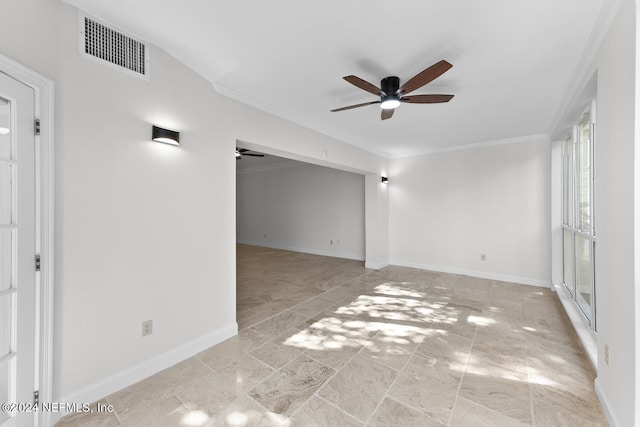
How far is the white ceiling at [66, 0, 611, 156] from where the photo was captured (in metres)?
1.72

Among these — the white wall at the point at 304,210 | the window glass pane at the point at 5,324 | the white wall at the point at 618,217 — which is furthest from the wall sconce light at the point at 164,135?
the white wall at the point at 304,210

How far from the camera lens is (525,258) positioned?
15.3ft

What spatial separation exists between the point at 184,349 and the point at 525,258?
5.41 metres

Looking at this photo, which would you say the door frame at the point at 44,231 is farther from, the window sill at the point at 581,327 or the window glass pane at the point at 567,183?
the window glass pane at the point at 567,183

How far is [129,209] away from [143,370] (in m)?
1.30

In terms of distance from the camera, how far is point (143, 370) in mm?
2109

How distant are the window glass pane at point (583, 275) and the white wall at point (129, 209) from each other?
13.4 ft

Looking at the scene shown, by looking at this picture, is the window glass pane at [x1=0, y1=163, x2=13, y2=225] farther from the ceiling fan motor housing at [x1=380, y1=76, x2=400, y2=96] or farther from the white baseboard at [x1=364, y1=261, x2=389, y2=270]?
the white baseboard at [x1=364, y1=261, x2=389, y2=270]

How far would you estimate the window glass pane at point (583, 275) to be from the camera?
3.07 m

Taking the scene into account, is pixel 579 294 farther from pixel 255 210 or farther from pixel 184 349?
pixel 255 210

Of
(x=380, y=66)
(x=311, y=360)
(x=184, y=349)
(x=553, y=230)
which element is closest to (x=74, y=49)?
(x=380, y=66)

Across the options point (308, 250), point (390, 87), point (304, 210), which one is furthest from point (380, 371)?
point (304, 210)

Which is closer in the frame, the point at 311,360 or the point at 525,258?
the point at 311,360

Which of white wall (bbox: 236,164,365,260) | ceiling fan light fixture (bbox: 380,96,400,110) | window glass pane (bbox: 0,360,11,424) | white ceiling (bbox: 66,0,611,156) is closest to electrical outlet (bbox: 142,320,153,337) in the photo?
window glass pane (bbox: 0,360,11,424)
